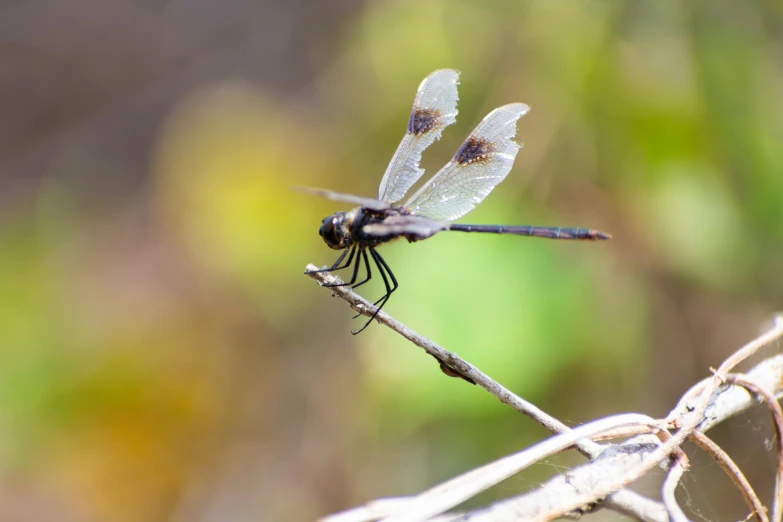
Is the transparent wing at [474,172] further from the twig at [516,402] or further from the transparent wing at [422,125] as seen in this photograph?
the twig at [516,402]

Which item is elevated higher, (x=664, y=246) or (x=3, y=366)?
(x=3, y=366)

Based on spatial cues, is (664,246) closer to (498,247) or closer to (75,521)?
(498,247)

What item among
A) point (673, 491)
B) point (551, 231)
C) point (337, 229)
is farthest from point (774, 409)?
point (337, 229)

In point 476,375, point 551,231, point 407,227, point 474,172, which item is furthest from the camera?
point 474,172

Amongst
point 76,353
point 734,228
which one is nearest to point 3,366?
point 76,353

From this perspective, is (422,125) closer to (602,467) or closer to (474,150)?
(474,150)

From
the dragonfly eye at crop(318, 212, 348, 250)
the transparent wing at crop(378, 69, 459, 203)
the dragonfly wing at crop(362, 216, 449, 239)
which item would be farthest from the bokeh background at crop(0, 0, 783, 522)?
the dragonfly wing at crop(362, 216, 449, 239)

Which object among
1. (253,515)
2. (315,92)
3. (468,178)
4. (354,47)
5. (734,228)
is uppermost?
(315,92)
